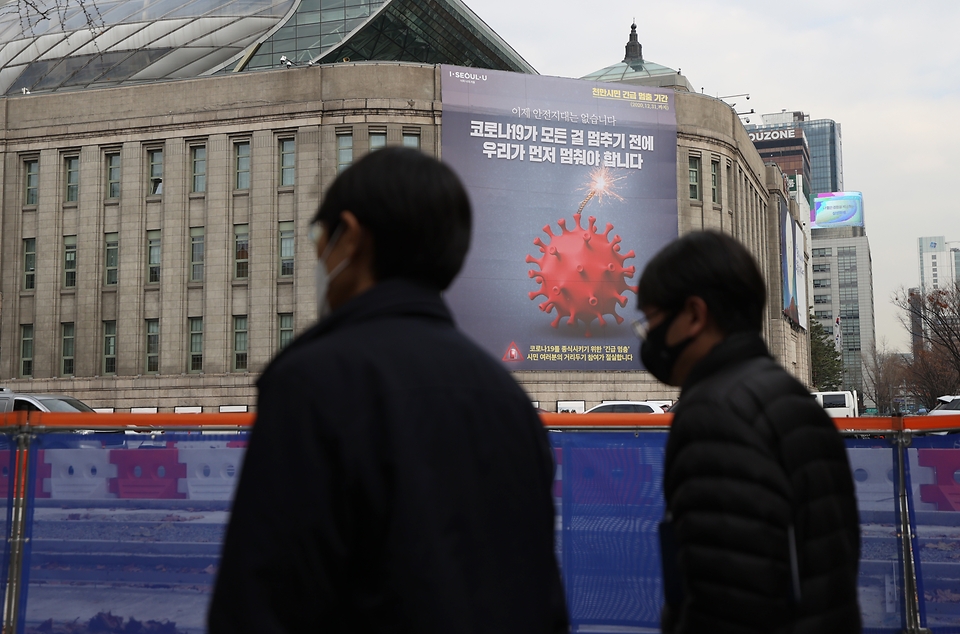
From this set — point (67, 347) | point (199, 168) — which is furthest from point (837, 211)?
point (67, 347)

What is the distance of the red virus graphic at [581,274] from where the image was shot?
38.4m

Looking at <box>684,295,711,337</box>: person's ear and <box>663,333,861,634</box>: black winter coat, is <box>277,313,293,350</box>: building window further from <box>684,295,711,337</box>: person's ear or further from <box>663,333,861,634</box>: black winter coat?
<box>663,333,861,634</box>: black winter coat

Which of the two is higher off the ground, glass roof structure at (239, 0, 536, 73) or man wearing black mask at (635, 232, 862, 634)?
glass roof structure at (239, 0, 536, 73)

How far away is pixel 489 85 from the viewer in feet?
128

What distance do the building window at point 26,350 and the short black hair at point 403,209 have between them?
43364 mm

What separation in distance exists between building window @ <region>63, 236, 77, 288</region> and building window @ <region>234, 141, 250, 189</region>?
7.95m

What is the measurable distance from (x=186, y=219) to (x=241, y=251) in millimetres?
2774

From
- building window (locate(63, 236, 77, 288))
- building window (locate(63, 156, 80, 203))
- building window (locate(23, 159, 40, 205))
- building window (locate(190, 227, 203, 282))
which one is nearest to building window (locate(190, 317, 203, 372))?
building window (locate(190, 227, 203, 282))

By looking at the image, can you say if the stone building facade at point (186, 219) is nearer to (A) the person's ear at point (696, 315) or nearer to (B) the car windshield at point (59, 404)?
(B) the car windshield at point (59, 404)

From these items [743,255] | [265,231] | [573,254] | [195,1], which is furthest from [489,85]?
[743,255]

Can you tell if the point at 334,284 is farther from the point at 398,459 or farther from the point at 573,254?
the point at 573,254

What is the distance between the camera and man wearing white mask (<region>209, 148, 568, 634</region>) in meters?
1.52

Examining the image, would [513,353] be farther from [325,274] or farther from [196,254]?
[325,274]

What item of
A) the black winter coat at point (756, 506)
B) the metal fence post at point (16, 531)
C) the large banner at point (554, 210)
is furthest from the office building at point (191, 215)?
the black winter coat at point (756, 506)
